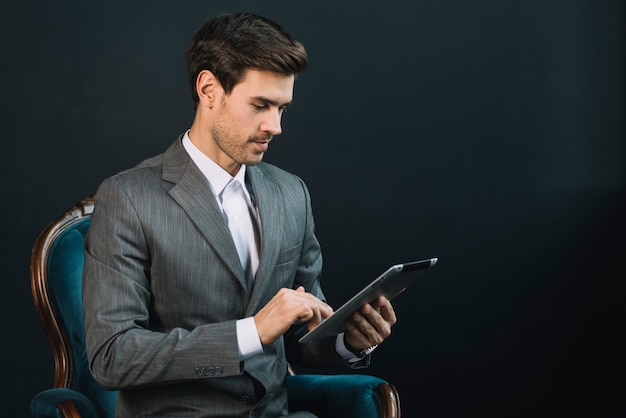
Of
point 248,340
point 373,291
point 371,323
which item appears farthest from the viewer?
point 371,323

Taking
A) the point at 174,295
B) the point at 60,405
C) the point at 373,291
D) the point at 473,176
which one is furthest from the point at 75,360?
the point at 473,176

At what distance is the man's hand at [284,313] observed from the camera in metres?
1.77

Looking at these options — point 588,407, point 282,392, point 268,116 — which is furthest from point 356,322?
point 588,407

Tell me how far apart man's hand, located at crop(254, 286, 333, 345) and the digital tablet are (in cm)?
5

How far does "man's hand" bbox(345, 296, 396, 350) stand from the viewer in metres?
1.90

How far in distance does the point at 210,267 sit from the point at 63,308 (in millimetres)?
515

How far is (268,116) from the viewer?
6.65 feet

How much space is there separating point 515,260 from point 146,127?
5.21ft

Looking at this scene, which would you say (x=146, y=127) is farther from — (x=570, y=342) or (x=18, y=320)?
(x=570, y=342)

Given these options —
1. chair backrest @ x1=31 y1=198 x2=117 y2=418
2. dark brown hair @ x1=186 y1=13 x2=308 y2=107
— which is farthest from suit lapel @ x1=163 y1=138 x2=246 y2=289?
chair backrest @ x1=31 y1=198 x2=117 y2=418

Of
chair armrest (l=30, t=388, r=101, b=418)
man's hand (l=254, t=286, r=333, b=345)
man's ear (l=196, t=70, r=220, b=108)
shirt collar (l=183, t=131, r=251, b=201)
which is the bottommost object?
chair armrest (l=30, t=388, r=101, b=418)

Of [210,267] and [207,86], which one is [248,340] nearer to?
[210,267]

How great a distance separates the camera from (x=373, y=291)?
1.73 meters

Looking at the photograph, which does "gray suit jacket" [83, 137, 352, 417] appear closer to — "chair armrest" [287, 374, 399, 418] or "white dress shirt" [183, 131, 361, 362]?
"white dress shirt" [183, 131, 361, 362]
